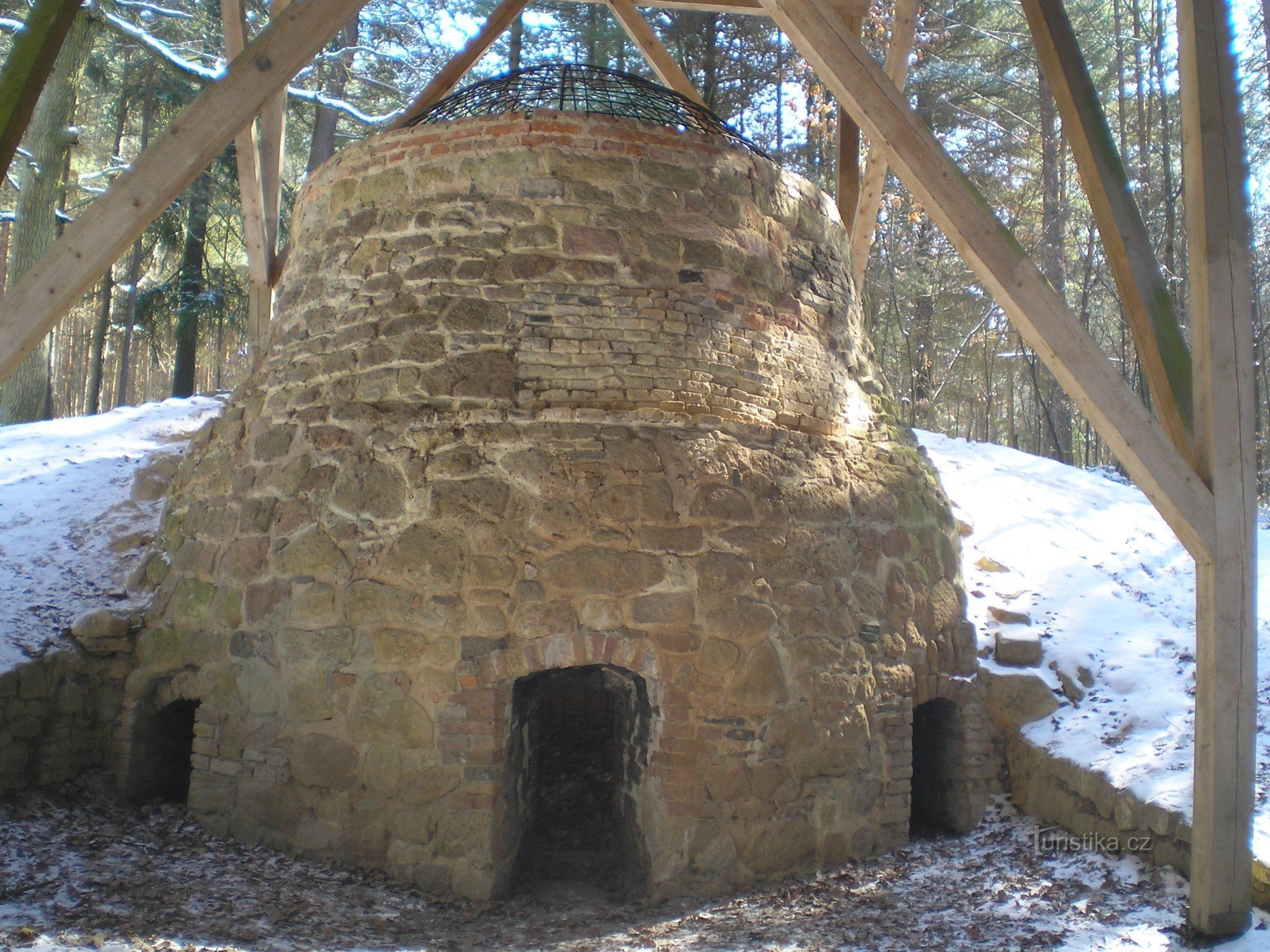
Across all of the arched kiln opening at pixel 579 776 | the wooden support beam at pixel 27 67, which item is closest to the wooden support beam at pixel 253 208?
the wooden support beam at pixel 27 67

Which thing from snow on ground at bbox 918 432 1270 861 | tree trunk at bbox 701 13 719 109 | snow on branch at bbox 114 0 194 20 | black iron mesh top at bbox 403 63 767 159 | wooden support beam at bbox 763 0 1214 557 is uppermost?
tree trunk at bbox 701 13 719 109

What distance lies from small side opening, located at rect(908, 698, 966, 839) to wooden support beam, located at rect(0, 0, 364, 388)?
4.87 metres

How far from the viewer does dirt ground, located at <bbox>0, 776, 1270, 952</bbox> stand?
3.69 metres

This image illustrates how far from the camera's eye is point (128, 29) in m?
10.2

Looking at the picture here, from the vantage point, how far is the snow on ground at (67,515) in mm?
5305

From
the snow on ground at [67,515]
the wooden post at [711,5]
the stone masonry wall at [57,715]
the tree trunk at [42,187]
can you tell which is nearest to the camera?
the stone masonry wall at [57,715]

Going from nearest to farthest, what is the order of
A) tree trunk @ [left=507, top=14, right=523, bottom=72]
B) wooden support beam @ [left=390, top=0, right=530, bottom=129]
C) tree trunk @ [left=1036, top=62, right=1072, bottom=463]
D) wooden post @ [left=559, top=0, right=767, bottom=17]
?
wooden support beam @ [left=390, top=0, right=530, bottom=129]
wooden post @ [left=559, top=0, right=767, bottom=17]
tree trunk @ [left=1036, top=62, right=1072, bottom=463]
tree trunk @ [left=507, top=14, right=523, bottom=72]

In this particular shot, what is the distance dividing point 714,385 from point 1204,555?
234cm

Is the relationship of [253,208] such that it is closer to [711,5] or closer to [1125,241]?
[711,5]

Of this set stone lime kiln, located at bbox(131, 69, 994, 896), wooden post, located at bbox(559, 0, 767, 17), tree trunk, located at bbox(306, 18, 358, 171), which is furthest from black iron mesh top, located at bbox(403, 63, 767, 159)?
tree trunk, located at bbox(306, 18, 358, 171)

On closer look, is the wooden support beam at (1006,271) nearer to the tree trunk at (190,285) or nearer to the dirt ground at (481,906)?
the dirt ground at (481,906)

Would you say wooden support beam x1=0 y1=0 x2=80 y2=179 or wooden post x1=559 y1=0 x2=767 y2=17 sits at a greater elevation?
wooden post x1=559 y1=0 x2=767 y2=17

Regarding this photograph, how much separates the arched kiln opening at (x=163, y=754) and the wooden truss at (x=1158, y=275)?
2.89 meters

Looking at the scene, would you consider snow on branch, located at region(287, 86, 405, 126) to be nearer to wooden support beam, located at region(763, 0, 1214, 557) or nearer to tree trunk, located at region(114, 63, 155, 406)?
tree trunk, located at region(114, 63, 155, 406)
